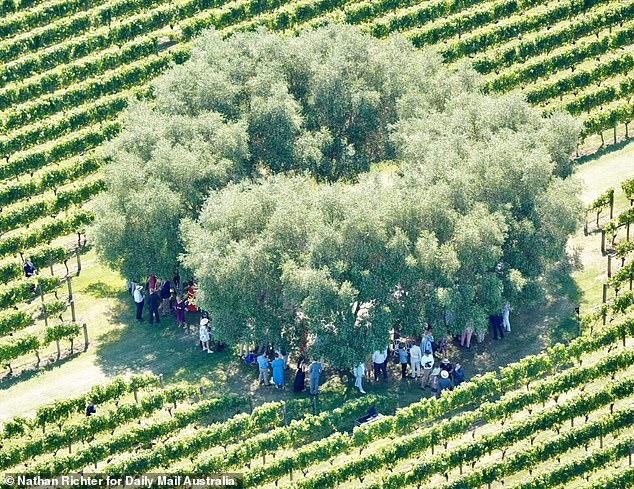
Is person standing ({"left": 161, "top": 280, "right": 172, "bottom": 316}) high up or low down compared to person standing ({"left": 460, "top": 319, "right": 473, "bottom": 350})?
up

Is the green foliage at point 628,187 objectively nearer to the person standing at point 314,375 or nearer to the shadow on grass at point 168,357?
the person standing at point 314,375

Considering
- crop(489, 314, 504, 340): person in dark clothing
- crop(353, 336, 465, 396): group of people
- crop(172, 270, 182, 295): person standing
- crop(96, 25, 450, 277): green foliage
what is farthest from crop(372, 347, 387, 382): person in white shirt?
crop(172, 270, 182, 295): person standing

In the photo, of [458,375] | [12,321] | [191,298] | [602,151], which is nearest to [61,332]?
[12,321]

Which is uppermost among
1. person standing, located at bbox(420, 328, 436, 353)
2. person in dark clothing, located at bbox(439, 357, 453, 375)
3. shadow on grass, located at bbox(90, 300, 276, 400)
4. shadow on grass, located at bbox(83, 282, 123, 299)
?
shadow on grass, located at bbox(83, 282, 123, 299)

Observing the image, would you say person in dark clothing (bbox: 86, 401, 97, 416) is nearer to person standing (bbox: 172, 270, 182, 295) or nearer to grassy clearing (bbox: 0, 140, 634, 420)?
grassy clearing (bbox: 0, 140, 634, 420)

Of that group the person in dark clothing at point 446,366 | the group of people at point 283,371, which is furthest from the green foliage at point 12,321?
the person in dark clothing at point 446,366

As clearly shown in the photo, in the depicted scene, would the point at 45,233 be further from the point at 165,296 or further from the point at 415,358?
the point at 415,358
